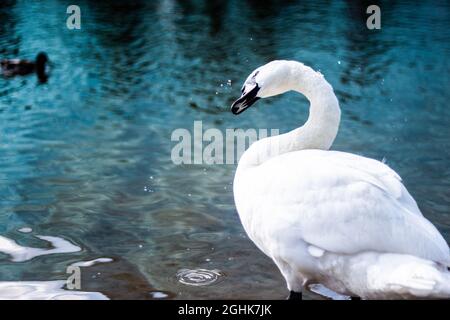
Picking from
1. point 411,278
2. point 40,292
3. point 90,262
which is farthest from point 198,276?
point 411,278

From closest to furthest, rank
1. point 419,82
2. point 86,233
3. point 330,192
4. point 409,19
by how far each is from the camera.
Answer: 1. point 330,192
2. point 86,233
3. point 419,82
4. point 409,19

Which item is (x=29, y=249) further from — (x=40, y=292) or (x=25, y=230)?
(x=40, y=292)

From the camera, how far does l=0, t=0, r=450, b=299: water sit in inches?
255

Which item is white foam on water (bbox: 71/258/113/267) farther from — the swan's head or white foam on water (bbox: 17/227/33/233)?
the swan's head

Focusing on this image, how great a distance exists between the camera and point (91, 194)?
8.05 metres

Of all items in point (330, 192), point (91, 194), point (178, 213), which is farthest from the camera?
point (91, 194)

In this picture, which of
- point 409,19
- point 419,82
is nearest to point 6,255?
point 419,82

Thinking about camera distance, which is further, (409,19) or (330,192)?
(409,19)

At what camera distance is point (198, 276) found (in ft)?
20.3

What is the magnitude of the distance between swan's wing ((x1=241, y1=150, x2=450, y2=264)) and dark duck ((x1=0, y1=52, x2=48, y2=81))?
10631 mm

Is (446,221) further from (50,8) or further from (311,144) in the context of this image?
(50,8)

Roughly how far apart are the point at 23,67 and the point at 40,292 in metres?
10.0

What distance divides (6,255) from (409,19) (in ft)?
52.5
